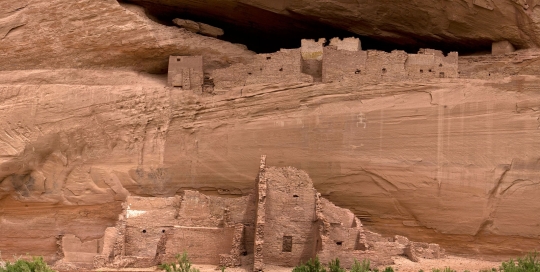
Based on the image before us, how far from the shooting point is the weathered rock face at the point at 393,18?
752 inches

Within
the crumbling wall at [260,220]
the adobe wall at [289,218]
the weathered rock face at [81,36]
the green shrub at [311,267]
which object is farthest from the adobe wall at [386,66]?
the green shrub at [311,267]

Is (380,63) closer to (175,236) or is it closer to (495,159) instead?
(495,159)

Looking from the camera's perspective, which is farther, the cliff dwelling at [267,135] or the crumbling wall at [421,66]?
the crumbling wall at [421,66]

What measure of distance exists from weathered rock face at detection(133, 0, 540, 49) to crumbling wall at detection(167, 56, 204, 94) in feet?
4.52

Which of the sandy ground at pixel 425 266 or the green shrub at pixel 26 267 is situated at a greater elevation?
the sandy ground at pixel 425 266

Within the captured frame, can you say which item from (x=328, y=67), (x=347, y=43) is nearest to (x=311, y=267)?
(x=328, y=67)

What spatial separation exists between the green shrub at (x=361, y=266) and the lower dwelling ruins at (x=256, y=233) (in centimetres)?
22

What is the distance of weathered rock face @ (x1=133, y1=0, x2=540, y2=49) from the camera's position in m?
19.1

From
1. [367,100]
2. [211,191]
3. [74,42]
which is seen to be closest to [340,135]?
[367,100]

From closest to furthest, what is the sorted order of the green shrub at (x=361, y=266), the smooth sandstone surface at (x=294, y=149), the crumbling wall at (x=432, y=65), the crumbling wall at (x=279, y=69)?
the green shrub at (x=361, y=266) → the smooth sandstone surface at (x=294, y=149) → the crumbling wall at (x=432, y=65) → the crumbling wall at (x=279, y=69)

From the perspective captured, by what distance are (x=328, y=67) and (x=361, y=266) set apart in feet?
16.5

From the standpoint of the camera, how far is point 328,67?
63.4 ft

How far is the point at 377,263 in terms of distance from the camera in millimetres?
16406

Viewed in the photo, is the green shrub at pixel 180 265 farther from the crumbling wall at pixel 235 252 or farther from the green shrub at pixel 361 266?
the green shrub at pixel 361 266
